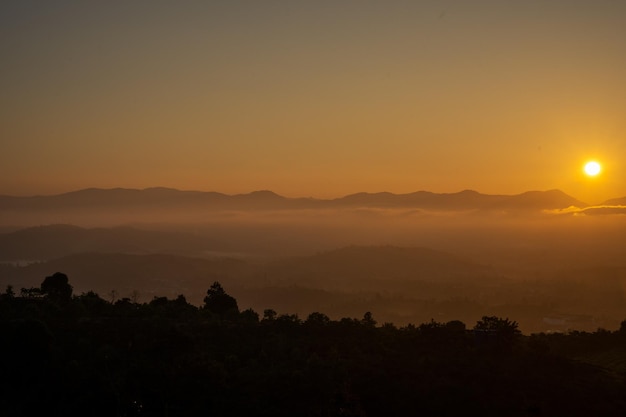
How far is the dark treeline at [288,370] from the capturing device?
30766mm

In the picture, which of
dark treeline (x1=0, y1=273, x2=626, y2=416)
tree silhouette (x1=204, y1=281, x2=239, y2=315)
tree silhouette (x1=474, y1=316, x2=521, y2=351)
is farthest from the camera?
tree silhouette (x1=204, y1=281, x2=239, y2=315)

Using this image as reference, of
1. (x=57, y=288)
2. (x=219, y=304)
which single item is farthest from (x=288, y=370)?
(x=57, y=288)

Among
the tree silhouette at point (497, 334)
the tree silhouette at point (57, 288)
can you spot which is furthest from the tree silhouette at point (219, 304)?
the tree silhouette at point (497, 334)

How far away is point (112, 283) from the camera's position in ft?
569

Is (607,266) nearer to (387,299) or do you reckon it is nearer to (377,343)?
(387,299)

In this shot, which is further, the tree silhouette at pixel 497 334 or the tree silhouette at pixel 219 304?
the tree silhouette at pixel 219 304

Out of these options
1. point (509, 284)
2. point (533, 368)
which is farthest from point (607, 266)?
point (533, 368)

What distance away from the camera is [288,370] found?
34.0 metres

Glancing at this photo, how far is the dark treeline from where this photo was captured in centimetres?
3077

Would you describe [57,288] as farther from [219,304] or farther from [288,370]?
[288,370]

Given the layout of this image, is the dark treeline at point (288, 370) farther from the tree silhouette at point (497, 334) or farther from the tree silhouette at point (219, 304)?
the tree silhouette at point (219, 304)

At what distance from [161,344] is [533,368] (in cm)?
2043

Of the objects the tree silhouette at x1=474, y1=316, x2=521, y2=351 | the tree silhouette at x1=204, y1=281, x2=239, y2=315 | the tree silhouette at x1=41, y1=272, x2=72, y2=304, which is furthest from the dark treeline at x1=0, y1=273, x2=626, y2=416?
the tree silhouette at x1=204, y1=281, x2=239, y2=315

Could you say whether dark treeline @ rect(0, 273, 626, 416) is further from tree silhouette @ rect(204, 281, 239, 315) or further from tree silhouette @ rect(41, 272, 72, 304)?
tree silhouette @ rect(204, 281, 239, 315)
